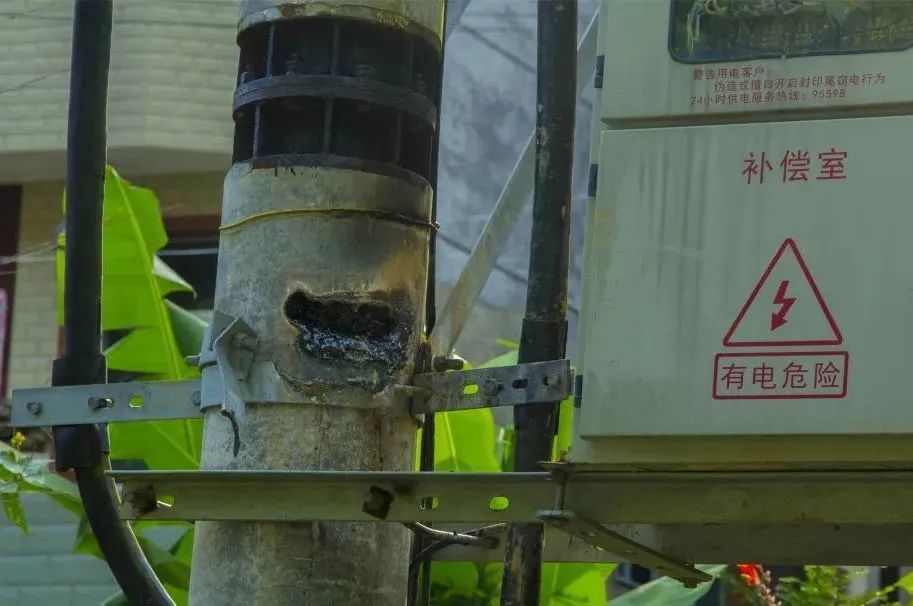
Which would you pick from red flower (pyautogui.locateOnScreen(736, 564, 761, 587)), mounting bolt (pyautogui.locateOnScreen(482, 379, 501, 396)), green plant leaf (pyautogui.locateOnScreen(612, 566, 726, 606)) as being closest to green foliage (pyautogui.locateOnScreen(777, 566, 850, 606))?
red flower (pyautogui.locateOnScreen(736, 564, 761, 587))

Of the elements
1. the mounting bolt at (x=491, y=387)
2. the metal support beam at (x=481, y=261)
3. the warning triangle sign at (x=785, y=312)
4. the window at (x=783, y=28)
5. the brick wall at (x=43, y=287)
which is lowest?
the mounting bolt at (x=491, y=387)

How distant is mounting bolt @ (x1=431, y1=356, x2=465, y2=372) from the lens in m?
3.51

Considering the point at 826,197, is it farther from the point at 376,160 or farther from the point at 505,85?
the point at 505,85

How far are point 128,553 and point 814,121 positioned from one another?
1.89m

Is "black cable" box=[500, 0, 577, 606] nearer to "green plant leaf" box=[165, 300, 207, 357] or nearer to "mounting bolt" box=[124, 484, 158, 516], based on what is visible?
"mounting bolt" box=[124, 484, 158, 516]

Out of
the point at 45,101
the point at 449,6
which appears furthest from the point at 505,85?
the point at 449,6

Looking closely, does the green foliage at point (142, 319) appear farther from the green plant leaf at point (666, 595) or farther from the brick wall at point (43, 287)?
the brick wall at point (43, 287)

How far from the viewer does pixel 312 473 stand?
9.86ft

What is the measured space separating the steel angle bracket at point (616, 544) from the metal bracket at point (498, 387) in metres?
0.28

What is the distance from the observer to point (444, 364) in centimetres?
351

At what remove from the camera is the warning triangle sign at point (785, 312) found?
2678mm

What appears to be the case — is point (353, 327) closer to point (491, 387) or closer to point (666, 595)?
point (491, 387)

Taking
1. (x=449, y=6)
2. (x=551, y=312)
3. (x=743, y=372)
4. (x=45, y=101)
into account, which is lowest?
(x=743, y=372)

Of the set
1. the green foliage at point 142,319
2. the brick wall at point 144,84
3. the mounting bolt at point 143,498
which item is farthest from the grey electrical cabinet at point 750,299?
the brick wall at point 144,84
